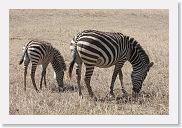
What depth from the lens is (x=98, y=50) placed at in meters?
8.55

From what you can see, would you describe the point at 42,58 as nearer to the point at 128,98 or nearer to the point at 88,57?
the point at 88,57

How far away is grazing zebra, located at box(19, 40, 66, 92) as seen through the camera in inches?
382

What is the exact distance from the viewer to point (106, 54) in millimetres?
8758

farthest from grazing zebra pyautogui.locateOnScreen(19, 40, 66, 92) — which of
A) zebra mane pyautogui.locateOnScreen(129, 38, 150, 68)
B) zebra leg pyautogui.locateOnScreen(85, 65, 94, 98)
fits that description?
zebra mane pyautogui.locateOnScreen(129, 38, 150, 68)

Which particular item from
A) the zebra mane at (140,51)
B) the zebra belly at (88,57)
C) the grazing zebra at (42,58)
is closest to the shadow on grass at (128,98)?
the zebra belly at (88,57)

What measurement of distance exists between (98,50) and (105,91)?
847 mm

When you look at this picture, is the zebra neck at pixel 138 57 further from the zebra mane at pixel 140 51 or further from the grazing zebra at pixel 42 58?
the grazing zebra at pixel 42 58

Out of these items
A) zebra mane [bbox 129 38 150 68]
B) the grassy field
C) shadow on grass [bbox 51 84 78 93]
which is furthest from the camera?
zebra mane [bbox 129 38 150 68]

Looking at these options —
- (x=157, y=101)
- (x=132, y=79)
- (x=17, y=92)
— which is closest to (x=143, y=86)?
(x=132, y=79)

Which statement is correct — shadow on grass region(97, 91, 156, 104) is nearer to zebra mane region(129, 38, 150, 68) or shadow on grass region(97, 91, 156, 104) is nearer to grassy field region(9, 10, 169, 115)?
grassy field region(9, 10, 169, 115)

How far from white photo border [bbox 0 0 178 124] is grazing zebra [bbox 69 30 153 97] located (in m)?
0.62

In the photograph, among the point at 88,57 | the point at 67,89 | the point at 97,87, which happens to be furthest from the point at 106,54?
the point at 67,89
